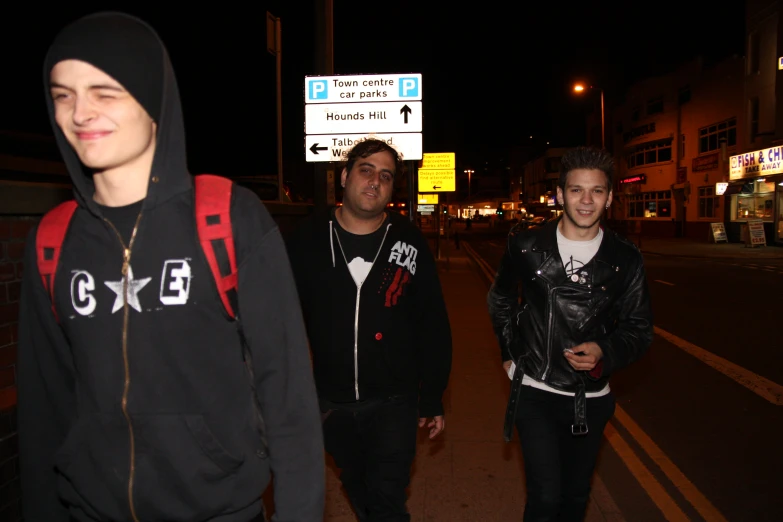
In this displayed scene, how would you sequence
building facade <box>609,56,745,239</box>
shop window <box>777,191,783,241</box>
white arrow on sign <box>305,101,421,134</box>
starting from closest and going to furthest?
1. white arrow on sign <box>305,101,421,134</box>
2. shop window <box>777,191,783,241</box>
3. building facade <box>609,56,745,239</box>

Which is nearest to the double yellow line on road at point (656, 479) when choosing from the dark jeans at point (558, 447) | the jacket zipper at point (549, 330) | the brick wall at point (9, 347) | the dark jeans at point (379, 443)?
the dark jeans at point (558, 447)

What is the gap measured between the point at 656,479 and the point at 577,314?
2139 mm

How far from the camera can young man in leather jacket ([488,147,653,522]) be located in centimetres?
296

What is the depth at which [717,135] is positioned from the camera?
118ft

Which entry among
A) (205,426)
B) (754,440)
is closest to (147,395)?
(205,426)

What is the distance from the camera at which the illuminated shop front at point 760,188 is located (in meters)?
27.6

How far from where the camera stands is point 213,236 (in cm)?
149

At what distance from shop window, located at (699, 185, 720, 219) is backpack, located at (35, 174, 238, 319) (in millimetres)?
38820

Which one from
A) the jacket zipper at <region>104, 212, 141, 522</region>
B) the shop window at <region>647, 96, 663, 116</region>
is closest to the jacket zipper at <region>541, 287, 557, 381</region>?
the jacket zipper at <region>104, 212, 141, 522</region>

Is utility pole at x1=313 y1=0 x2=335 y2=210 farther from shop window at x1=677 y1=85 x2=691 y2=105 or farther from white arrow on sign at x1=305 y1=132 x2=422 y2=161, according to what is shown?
shop window at x1=677 y1=85 x2=691 y2=105

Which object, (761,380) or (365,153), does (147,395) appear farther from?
(761,380)

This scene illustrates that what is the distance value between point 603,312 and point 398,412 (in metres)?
1.15

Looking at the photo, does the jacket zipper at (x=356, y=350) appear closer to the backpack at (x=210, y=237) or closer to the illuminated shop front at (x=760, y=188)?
the backpack at (x=210, y=237)

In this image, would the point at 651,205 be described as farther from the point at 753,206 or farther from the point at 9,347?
the point at 9,347
